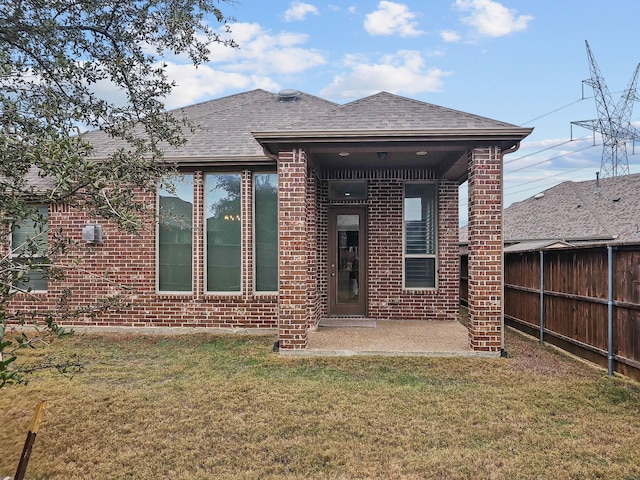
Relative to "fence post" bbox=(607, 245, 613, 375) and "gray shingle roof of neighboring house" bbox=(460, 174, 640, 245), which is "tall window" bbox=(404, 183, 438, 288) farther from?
"gray shingle roof of neighboring house" bbox=(460, 174, 640, 245)

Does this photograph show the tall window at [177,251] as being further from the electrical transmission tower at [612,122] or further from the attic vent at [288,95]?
the electrical transmission tower at [612,122]

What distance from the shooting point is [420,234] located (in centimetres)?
823

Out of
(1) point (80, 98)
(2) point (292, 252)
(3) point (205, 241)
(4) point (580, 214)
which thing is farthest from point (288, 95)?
(4) point (580, 214)

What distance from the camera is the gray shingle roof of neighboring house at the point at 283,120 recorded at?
5703mm

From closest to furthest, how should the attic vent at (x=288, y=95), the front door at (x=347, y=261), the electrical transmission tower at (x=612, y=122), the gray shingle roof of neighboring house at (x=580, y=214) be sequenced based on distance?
the front door at (x=347, y=261) < the attic vent at (x=288, y=95) < the gray shingle roof of neighboring house at (x=580, y=214) < the electrical transmission tower at (x=612, y=122)

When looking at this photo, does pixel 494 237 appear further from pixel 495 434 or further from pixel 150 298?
pixel 150 298

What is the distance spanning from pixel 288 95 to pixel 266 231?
169 inches

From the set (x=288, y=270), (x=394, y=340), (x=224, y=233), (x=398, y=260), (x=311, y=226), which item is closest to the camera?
(x=288, y=270)

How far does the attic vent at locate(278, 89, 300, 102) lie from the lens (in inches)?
391

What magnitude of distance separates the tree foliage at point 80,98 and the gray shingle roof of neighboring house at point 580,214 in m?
14.1

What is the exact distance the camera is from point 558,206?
17.5m

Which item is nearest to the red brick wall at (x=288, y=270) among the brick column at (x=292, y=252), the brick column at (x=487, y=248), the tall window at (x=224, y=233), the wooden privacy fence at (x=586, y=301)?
the brick column at (x=292, y=252)

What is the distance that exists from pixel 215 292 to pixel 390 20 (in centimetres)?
680

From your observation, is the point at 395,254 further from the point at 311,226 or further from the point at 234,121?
the point at 234,121
